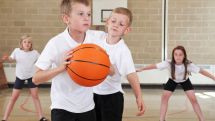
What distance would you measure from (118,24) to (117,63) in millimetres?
381

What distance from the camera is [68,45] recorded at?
8.88 ft

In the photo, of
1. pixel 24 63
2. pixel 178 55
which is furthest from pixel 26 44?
pixel 178 55

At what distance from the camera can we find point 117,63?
343cm

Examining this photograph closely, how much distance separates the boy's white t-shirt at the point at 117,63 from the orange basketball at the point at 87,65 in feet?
2.03

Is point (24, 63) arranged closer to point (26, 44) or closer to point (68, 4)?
point (26, 44)

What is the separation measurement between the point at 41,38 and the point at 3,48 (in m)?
1.17

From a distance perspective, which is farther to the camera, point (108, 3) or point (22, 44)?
point (108, 3)

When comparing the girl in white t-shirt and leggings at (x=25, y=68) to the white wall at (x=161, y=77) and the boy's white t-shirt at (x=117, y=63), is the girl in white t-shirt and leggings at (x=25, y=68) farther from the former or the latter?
the white wall at (x=161, y=77)

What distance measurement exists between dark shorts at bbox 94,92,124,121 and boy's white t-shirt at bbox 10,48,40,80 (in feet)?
9.65

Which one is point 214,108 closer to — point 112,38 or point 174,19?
point 174,19

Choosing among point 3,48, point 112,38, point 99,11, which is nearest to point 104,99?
point 112,38

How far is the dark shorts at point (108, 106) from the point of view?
3.55 metres

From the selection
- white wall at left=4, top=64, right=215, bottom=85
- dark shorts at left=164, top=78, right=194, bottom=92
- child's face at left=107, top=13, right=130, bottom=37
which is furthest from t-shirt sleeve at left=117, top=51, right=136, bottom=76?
white wall at left=4, top=64, right=215, bottom=85

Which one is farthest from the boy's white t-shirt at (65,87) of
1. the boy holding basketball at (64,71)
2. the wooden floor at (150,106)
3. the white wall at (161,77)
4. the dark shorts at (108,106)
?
the white wall at (161,77)
